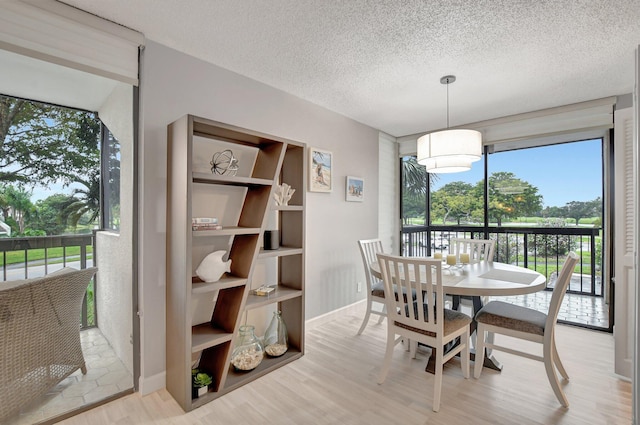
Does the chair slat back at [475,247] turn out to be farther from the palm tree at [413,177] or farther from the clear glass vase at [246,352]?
the clear glass vase at [246,352]

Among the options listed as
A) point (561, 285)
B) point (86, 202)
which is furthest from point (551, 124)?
point (86, 202)

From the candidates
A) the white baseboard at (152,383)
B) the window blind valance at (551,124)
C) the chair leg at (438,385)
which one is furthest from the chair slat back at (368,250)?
the window blind valance at (551,124)

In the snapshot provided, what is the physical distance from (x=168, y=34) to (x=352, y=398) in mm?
2776

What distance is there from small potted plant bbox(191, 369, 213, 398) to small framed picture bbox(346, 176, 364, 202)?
7.92 feet

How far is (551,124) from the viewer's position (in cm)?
327

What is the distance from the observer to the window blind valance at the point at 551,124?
9.82 feet

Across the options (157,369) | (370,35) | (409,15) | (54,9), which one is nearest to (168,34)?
(54,9)


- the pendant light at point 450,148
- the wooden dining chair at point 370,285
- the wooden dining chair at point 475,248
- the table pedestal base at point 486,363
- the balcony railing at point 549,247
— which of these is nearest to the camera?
the table pedestal base at point 486,363

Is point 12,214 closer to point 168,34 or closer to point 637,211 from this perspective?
point 168,34

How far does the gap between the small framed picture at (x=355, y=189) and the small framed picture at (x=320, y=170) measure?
374 millimetres

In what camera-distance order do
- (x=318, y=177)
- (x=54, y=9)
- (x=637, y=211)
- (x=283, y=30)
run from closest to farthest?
(x=637, y=211) < (x=54, y=9) < (x=283, y=30) < (x=318, y=177)

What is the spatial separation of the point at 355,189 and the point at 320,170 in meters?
0.70

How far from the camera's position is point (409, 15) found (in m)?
1.75

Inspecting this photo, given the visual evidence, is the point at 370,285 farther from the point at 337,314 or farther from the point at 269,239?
the point at 269,239
